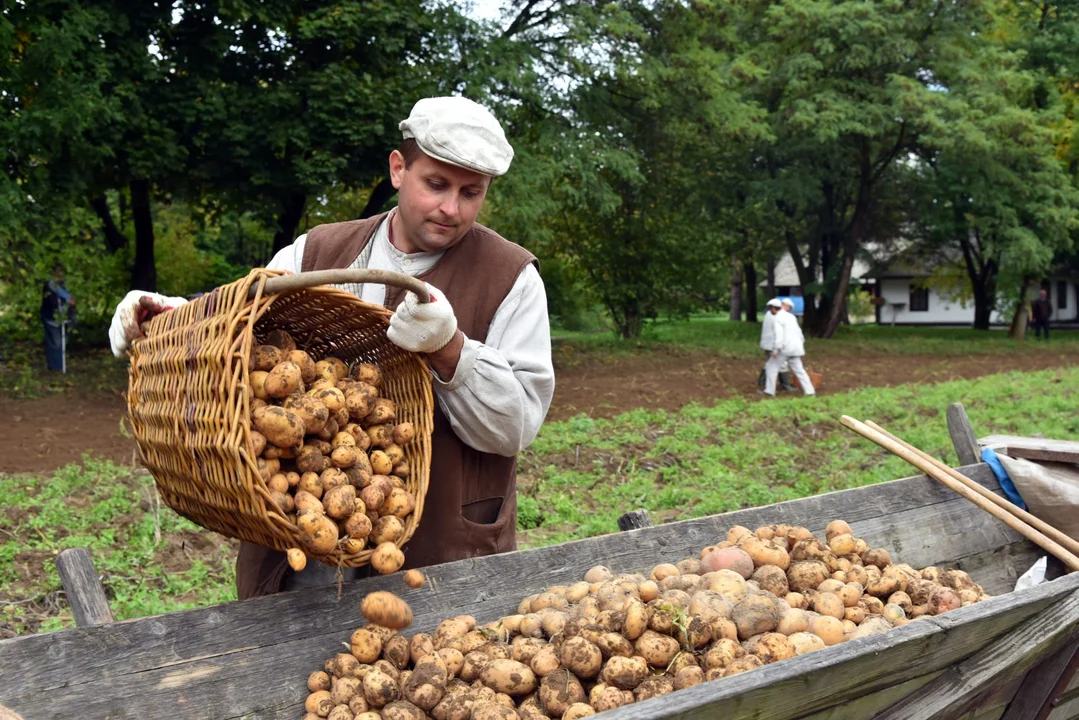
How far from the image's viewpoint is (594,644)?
210 cm

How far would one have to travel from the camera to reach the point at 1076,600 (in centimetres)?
231

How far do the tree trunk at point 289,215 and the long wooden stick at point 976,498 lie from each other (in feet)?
32.2

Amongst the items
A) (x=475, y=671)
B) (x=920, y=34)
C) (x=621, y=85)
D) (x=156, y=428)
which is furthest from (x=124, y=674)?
(x=920, y=34)

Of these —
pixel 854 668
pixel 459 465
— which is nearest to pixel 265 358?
pixel 459 465

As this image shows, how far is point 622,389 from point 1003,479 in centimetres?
956

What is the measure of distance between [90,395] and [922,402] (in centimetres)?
1012

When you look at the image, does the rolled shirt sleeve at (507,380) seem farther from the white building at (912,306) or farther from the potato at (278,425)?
the white building at (912,306)

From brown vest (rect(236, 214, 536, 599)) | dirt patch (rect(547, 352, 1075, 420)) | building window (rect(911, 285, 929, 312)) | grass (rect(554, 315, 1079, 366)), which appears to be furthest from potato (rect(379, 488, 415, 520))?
building window (rect(911, 285, 929, 312))

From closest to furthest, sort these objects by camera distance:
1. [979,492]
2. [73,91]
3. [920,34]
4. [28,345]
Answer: [979,492] < [73,91] < [28,345] < [920,34]

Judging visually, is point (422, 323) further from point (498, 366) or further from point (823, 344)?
point (823, 344)

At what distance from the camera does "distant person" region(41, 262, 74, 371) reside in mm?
13273

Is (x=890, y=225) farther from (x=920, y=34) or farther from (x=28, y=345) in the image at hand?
(x=28, y=345)

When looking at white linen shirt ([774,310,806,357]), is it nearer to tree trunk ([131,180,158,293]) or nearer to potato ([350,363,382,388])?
tree trunk ([131,180,158,293])

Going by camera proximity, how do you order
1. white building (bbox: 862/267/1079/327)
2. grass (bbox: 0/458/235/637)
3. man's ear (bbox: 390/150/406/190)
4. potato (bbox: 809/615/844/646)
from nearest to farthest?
potato (bbox: 809/615/844/646), man's ear (bbox: 390/150/406/190), grass (bbox: 0/458/235/637), white building (bbox: 862/267/1079/327)
